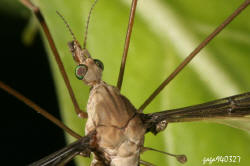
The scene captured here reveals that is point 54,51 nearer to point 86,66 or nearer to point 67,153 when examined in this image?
point 86,66

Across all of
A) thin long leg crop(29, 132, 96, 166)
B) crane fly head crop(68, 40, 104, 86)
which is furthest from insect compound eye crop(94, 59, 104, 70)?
thin long leg crop(29, 132, 96, 166)

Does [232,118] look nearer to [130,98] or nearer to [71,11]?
[130,98]

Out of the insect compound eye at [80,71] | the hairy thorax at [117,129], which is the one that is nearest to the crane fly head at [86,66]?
the insect compound eye at [80,71]

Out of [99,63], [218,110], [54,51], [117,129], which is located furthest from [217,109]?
[54,51]

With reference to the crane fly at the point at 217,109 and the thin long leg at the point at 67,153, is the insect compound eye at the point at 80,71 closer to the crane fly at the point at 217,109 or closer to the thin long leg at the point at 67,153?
the thin long leg at the point at 67,153

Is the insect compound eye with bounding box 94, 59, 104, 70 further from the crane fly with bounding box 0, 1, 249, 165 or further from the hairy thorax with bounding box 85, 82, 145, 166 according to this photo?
the crane fly with bounding box 0, 1, 249, 165

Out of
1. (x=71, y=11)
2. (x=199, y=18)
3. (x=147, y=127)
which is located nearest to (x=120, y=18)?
(x=71, y=11)
